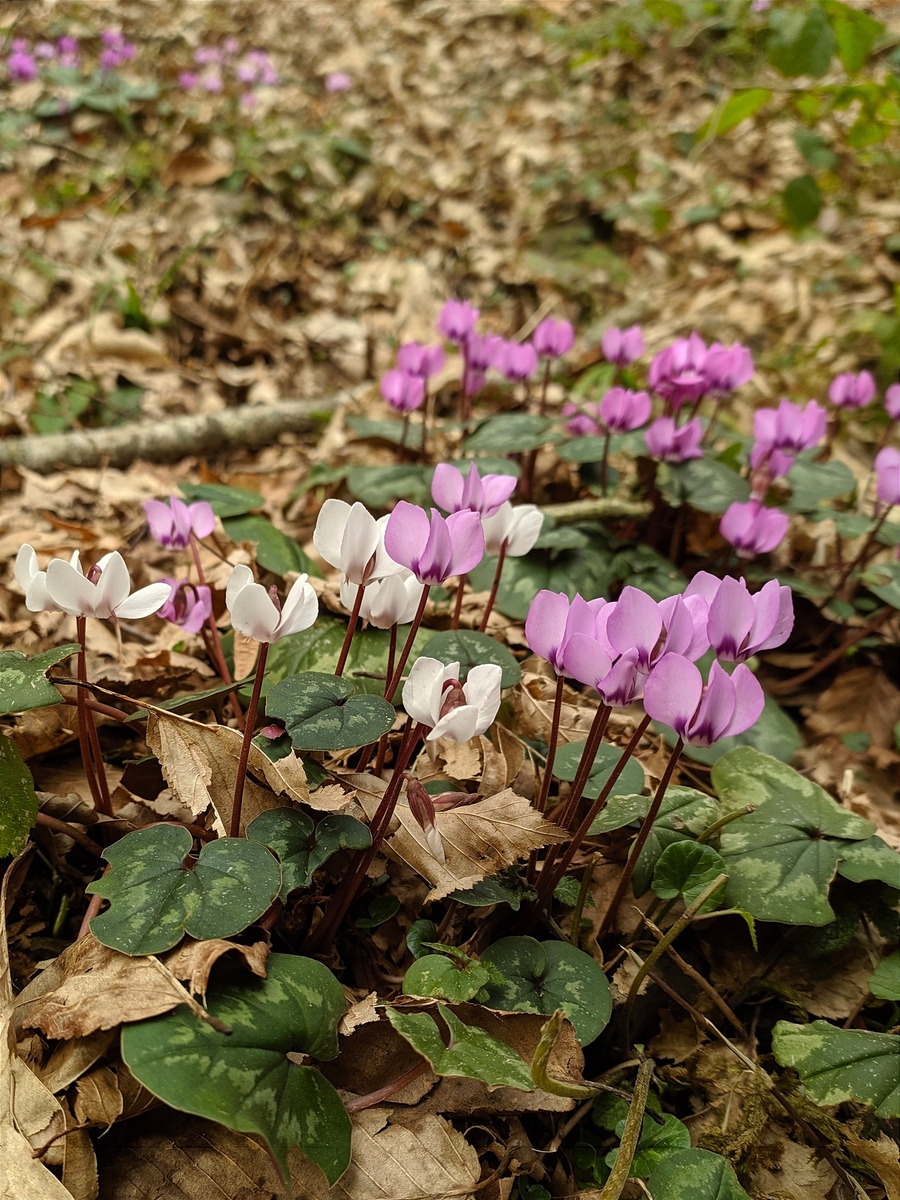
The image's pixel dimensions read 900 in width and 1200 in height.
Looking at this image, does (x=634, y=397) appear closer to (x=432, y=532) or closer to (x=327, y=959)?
(x=432, y=532)

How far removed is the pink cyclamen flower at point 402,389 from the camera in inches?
91.4

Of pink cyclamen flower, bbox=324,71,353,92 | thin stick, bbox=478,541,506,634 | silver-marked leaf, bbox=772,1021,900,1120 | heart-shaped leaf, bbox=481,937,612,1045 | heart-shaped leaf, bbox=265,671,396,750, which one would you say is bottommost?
silver-marked leaf, bbox=772,1021,900,1120

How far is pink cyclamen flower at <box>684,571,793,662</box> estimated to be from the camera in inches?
42.1

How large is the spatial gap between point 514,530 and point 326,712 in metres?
0.52

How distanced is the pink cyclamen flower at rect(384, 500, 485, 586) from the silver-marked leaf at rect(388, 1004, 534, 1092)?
587 mm

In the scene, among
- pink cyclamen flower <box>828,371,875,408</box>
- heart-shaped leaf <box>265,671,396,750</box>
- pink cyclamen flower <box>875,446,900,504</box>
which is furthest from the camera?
pink cyclamen flower <box>828,371,875,408</box>

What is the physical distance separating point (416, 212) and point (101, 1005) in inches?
222

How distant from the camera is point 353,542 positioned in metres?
1.17

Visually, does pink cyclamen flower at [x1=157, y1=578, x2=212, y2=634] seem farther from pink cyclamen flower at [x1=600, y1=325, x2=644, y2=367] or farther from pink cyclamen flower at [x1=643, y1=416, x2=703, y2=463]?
pink cyclamen flower at [x1=600, y1=325, x2=644, y2=367]

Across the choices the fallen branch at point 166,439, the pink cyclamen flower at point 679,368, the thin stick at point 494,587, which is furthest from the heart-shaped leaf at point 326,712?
the fallen branch at point 166,439

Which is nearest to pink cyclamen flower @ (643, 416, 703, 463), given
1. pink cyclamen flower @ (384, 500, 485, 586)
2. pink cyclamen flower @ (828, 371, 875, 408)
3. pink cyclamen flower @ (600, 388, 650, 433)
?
pink cyclamen flower @ (600, 388, 650, 433)

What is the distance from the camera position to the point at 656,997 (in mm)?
1376

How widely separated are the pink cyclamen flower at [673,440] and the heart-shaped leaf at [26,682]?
5.33ft

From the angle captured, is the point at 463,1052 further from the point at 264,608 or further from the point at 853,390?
the point at 853,390
